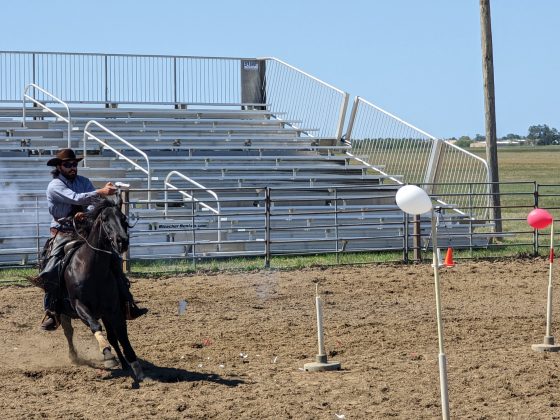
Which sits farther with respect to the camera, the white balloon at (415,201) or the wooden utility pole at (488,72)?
the wooden utility pole at (488,72)

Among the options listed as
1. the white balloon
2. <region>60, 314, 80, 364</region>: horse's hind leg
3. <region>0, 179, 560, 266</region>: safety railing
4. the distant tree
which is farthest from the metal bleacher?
the distant tree

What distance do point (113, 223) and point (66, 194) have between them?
0.84 m

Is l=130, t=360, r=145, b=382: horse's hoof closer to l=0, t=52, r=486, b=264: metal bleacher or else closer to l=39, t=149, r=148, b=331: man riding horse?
l=39, t=149, r=148, b=331: man riding horse

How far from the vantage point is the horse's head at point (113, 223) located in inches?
379

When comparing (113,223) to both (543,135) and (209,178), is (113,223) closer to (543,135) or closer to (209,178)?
(209,178)

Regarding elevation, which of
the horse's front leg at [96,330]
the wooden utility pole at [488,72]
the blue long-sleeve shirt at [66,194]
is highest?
the wooden utility pole at [488,72]

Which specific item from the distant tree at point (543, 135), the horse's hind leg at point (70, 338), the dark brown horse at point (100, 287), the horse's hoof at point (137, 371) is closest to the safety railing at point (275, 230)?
the horse's hind leg at point (70, 338)

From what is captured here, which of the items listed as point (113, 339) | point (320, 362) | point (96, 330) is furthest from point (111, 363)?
point (320, 362)

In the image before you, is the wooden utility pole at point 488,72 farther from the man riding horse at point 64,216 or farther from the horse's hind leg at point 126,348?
the horse's hind leg at point 126,348

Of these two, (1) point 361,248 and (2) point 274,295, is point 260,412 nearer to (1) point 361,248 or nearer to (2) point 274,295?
(2) point 274,295

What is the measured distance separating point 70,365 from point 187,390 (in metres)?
2.07

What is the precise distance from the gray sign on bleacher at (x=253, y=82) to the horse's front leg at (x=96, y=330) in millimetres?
19650

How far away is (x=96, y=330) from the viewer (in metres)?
10.0

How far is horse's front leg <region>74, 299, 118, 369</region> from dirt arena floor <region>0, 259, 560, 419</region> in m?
0.15
